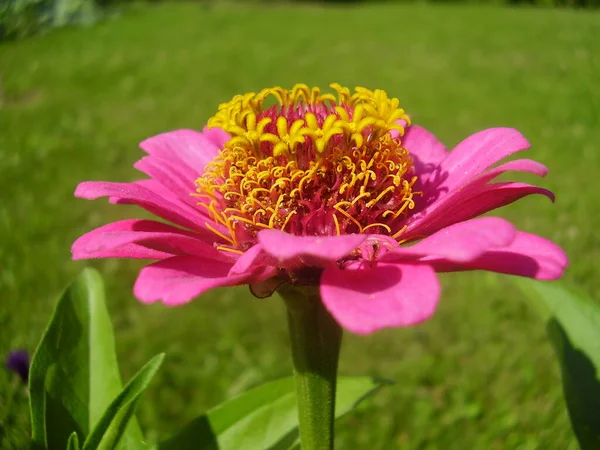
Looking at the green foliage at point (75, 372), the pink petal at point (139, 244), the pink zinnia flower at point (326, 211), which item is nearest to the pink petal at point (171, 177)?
the pink zinnia flower at point (326, 211)

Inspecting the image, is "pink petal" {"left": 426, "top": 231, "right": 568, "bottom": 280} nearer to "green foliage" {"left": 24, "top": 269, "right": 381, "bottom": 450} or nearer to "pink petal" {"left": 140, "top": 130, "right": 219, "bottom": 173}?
"green foliage" {"left": 24, "top": 269, "right": 381, "bottom": 450}

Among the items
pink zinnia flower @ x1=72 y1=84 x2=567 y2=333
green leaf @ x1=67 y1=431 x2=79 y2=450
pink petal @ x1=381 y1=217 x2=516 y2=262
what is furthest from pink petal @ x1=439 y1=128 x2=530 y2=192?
green leaf @ x1=67 y1=431 x2=79 y2=450

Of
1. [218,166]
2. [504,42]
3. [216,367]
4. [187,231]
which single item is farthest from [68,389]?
[504,42]

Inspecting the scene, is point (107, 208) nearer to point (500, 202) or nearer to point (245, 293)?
point (245, 293)

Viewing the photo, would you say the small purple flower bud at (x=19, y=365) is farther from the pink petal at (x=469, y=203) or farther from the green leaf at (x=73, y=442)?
the pink petal at (x=469, y=203)

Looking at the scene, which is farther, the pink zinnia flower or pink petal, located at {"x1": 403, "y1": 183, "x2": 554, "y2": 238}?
pink petal, located at {"x1": 403, "y1": 183, "x2": 554, "y2": 238}
